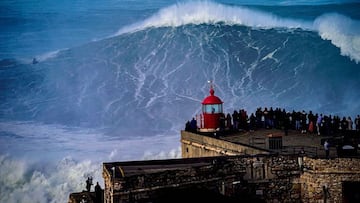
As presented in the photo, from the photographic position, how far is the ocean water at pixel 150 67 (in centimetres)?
4641

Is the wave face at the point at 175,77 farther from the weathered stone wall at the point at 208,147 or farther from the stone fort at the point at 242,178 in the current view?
the stone fort at the point at 242,178

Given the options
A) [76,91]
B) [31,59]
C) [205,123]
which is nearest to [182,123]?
[76,91]

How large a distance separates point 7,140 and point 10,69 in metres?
6.87

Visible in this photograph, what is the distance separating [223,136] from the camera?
26.9 meters

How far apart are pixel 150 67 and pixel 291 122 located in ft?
78.7

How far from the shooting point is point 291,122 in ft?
91.5

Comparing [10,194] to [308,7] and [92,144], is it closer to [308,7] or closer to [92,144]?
[92,144]

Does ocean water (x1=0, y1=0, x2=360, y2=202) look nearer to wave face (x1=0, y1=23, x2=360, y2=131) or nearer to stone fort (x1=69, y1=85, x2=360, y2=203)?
wave face (x1=0, y1=23, x2=360, y2=131)

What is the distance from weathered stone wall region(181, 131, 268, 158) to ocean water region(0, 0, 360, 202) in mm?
15479

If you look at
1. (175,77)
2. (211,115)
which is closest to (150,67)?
(175,77)

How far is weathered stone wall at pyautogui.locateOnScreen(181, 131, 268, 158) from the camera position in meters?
22.4

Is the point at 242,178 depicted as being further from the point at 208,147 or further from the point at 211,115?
the point at 211,115

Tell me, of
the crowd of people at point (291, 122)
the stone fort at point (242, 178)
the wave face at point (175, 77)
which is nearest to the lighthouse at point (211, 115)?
the crowd of people at point (291, 122)

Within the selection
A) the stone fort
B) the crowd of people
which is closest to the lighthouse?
the crowd of people
